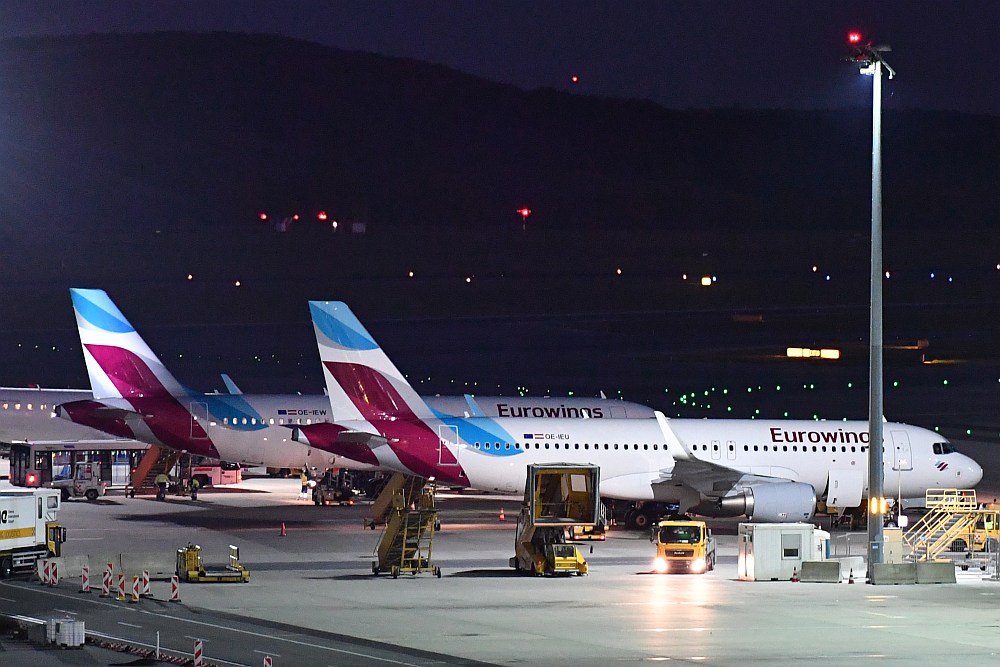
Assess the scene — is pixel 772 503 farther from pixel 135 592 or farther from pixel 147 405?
pixel 147 405

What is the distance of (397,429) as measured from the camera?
47.4 metres

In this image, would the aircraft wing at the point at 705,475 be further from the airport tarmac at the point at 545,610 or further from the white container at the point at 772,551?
the white container at the point at 772,551

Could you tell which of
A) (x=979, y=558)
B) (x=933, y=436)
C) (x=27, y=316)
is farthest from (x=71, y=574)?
(x=27, y=316)

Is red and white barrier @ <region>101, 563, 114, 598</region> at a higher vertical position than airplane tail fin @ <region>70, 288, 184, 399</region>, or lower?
lower

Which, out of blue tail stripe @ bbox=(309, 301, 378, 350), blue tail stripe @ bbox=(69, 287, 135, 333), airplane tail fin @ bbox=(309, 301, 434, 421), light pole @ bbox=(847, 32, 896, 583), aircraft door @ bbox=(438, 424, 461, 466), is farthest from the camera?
blue tail stripe @ bbox=(69, 287, 135, 333)

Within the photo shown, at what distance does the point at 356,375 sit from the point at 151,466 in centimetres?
1942

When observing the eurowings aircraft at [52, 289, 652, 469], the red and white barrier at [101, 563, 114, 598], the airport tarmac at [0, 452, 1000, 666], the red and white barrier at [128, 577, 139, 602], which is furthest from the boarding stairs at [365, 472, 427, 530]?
the red and white barrier at [128, 577, 139, 602]

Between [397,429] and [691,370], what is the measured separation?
238ft

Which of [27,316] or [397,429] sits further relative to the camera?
[27,316]

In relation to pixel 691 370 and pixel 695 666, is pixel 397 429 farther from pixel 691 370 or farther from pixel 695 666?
pixel 691 370

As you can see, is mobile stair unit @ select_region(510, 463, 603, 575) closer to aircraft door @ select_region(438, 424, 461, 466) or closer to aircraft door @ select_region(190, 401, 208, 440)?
aircraft door @ select_region(438, 424, 461, 466)

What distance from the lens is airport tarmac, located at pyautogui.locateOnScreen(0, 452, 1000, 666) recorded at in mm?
23516

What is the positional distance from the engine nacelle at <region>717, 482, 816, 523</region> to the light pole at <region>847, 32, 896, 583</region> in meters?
12.2

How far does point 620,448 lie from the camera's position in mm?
50000
